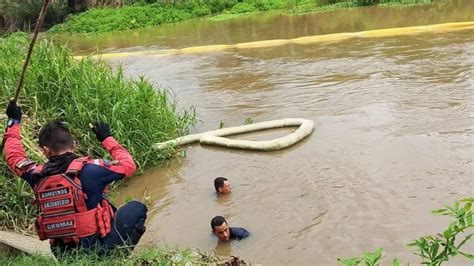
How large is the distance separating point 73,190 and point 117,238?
52 centimetres

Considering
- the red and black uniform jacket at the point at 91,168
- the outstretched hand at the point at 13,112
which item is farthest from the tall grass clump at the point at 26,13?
the red and black uniform jacket at the point at 91,168

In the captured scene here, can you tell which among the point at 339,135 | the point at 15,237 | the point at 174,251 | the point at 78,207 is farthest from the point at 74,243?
the point at 339,135

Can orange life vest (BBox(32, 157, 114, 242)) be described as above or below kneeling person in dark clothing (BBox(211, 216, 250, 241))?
above

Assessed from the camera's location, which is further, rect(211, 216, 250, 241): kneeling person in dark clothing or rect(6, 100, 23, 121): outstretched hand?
rect(211, 216, 250, 241): kneeling person in dark clothing

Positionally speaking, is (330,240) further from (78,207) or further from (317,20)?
(317,20)

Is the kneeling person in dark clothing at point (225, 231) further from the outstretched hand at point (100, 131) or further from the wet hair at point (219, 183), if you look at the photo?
the outstretched hand at point (100, 131)

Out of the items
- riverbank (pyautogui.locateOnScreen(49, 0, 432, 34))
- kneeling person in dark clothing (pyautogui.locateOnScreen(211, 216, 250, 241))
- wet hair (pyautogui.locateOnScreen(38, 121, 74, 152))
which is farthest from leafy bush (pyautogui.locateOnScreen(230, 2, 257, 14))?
wet hair (pyautogui.locateOnScreen(38, 121, 74, 152))

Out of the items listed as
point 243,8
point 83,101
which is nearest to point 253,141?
point 83,101

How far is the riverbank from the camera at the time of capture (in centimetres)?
2575

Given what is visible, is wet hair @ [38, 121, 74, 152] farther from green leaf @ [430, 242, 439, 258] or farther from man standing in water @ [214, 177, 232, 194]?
man standing in water @ [214, 177, 232, 194]

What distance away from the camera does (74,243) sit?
363 cm

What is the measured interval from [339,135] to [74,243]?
15.3 feet

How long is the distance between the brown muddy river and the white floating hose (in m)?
0.11

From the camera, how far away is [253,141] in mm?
7645
